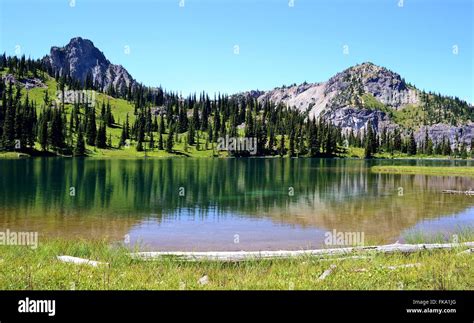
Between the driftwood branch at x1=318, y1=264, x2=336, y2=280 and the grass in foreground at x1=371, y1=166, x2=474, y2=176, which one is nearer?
the driftwood branch at x1=318, y1=264, x2=336, y2=280

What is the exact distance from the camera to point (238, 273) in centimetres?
1436

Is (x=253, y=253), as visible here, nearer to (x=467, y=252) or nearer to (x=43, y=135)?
(x=467, y=252)

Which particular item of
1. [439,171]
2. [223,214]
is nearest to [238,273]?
[223,214]

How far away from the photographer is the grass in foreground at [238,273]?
452 inches

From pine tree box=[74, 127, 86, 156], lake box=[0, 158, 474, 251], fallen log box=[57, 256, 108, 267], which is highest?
pine tree box=[74, 127, 86, 156]

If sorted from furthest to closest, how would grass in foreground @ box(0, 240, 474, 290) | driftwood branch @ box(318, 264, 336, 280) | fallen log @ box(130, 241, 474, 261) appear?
fallen log @ box(130, 241, 474, 261) → driftwood branch @ box(318, 264, 336, 280) → grass in foreground @ box(0, 240, 474, 290)

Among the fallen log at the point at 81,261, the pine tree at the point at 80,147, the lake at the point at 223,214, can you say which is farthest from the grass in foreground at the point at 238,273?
the pine tree at the point at 80,147

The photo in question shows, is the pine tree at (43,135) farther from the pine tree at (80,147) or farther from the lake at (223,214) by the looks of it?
the lake at (223,214)

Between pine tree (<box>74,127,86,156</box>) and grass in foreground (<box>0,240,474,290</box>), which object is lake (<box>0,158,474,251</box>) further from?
pine tree (<box>74,127,86,156</box>)

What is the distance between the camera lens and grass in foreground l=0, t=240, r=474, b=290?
1148 centimetres

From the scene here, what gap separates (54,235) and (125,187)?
32.3 metres

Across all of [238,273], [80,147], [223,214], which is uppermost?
[80,147]

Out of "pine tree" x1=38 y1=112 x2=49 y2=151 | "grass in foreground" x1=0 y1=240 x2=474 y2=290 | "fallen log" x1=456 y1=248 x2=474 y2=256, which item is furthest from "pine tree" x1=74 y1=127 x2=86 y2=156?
"fallen log" x1=456 y1=248 x2=474 y2=256
